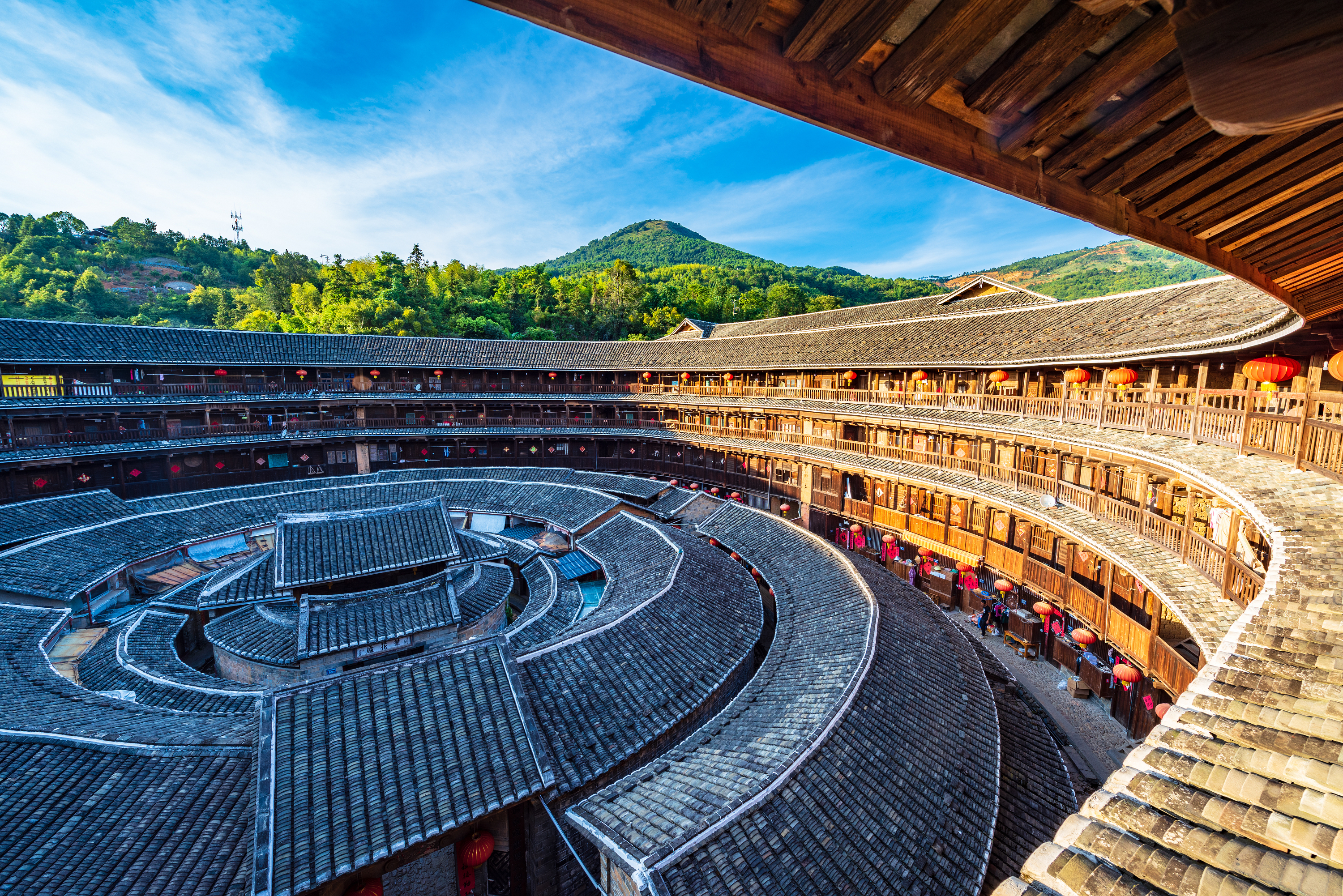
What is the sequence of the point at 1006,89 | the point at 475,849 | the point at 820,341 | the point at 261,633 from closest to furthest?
the point at 1006,89
the point at 475,849
the point at 261,633
the point at 820,341

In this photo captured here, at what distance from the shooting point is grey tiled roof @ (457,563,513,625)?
54.4 ft

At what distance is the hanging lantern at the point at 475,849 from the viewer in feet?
28.7

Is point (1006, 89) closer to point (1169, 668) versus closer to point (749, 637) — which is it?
point (1169, 668)

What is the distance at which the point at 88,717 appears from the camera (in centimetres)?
1100

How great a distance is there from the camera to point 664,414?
37469 mm

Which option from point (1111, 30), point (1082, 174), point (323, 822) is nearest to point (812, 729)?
point (323, 822)

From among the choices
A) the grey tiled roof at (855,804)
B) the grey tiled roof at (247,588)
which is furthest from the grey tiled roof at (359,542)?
the grey tiled roof at (855,804)

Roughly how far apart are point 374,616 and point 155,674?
6.22 metres

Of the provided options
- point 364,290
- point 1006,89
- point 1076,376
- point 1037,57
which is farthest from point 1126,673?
point 364,290

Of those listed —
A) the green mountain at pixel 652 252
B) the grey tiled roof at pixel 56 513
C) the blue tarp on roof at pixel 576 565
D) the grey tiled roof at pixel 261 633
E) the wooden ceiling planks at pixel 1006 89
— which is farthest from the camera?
the green mountain at pixel 652 252

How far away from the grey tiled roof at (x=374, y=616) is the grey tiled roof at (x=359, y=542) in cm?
65

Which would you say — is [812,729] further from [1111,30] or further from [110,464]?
[110,464]

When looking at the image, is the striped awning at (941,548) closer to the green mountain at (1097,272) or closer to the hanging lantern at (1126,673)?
the hanging lantern at (1126,673)

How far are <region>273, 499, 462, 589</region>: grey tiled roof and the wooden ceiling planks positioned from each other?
1629 centimetres
